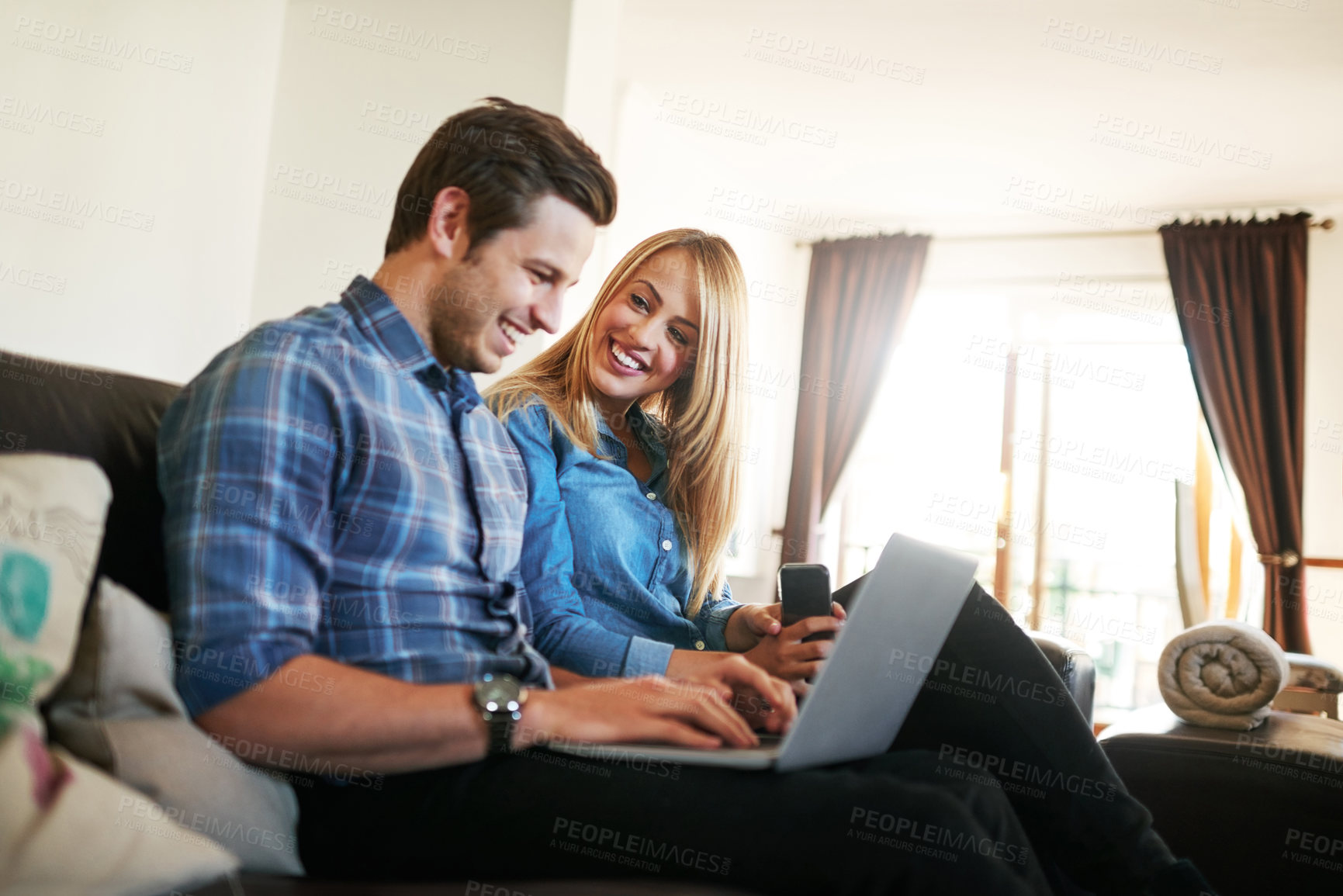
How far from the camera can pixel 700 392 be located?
1.77 meters

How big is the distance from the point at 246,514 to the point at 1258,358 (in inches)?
204

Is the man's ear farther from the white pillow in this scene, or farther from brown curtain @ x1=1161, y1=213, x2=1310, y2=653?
brown curtain @ x1=1161, y1=213, x2=1310, y2=653

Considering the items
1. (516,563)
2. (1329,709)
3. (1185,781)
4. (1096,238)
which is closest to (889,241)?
(1096,238)

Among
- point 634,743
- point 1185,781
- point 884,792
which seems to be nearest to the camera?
point 884,792

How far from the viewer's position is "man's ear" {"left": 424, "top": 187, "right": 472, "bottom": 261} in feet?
4.10

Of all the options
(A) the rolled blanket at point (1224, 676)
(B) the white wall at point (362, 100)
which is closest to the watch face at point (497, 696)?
(A) the rolled blanket at point (1224, 676)

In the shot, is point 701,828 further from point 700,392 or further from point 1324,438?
point 1324,438

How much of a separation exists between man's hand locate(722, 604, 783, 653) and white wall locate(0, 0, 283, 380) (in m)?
1.88

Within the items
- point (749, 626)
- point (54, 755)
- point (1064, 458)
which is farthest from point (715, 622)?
point (1064, 458)

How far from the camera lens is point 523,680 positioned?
1200 mm

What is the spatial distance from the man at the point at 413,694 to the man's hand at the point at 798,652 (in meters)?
0.21

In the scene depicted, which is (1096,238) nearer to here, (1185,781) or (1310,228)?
(1310,228)

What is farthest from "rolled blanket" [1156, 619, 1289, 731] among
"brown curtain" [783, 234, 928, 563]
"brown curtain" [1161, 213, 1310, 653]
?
"brown curtain" [783, 234, 928, 563]

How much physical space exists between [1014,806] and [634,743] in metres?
0.50
